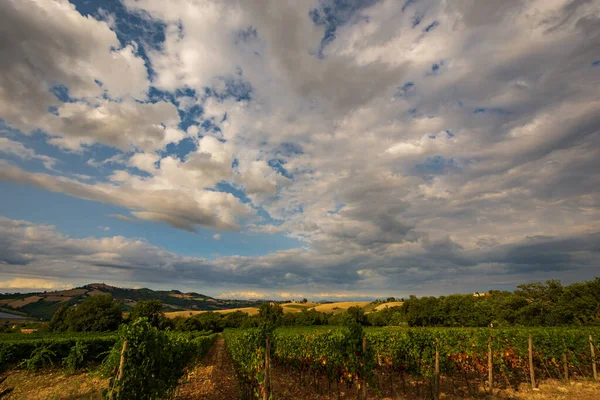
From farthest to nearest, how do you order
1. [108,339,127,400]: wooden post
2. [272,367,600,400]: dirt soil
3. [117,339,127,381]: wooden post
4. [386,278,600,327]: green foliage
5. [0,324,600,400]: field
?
[386,278,600,327]: green foliage → [272,367,600,400]: dirt soil → [0,324,600,400]: field → [117,339,127,381]: wooden post → [108,339,127,400]: wooden post

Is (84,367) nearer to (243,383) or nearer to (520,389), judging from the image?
(243,383)

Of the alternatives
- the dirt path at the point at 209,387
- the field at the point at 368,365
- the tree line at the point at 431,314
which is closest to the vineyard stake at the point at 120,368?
the field at the point at 368,365

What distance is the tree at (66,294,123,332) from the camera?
5656 centimetres

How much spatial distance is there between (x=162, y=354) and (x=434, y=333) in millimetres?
15493

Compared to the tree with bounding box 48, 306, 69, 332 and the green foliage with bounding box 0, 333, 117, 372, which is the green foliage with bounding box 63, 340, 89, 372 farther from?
the tree with bounding box 48, 306, 69, 332

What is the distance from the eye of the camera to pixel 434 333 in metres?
17.4

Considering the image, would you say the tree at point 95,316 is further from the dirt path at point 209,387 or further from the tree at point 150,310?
the dirt path at point 209,387

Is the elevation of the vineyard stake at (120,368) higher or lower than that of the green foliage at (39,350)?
higher

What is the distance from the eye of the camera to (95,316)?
5738cm

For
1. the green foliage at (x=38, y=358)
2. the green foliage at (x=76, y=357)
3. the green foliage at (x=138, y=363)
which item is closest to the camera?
the green foliage at (x=138, y=363)

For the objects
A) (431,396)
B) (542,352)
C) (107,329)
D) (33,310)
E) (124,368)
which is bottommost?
(33,310)

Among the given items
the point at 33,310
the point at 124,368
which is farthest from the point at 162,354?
the point at 33,310

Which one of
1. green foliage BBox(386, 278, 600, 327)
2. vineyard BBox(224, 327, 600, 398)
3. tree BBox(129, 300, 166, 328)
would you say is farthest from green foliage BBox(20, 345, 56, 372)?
green foliage BBox(386, 278, 600, 327)

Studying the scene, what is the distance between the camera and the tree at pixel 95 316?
56.6 meters
